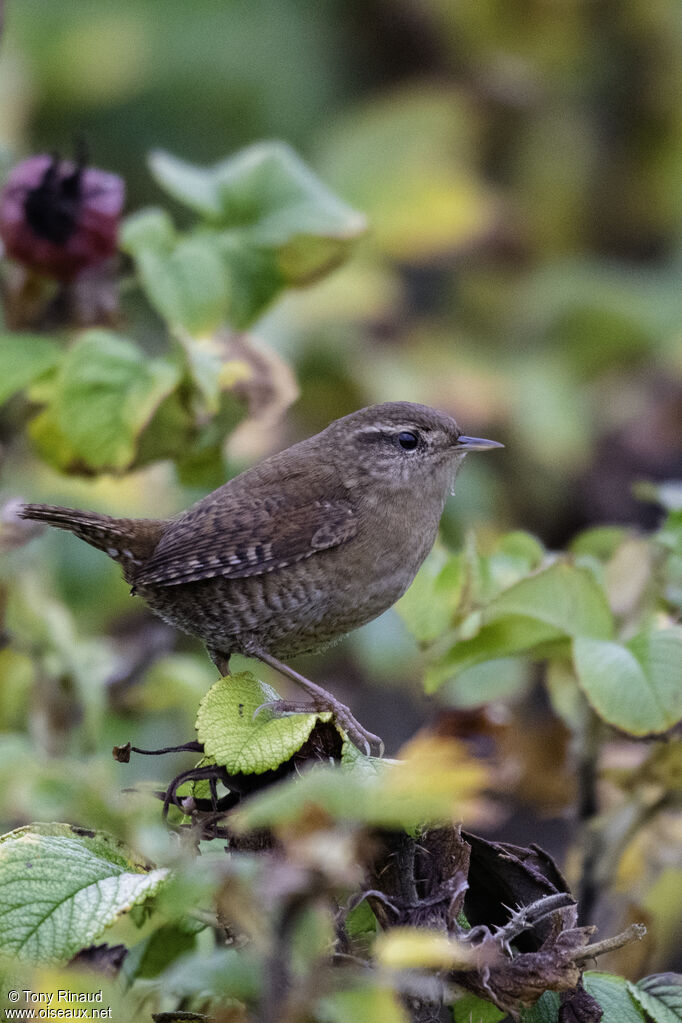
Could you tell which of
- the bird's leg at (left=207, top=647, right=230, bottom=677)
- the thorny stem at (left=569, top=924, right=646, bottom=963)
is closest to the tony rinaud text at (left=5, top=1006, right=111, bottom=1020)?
the thorny stem at (left=569, top=924, right=646, bottom=963)

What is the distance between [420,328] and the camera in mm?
4770

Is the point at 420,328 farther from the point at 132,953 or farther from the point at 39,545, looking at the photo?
the point at 132,953

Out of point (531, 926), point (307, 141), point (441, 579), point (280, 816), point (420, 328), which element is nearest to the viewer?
point (280, 816)

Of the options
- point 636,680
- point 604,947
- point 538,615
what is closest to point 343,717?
point 538,615

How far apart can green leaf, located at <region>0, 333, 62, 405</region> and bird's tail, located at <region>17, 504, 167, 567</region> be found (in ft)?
0.73

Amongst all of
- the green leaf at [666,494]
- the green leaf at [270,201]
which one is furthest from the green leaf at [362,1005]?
the green leaf at [270,201]

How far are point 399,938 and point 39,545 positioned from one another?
213 centimetres

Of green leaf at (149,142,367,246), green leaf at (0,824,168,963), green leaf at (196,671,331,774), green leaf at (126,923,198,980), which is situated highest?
green leaf at (149,142,367,246)

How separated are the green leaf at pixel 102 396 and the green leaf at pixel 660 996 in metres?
1.25

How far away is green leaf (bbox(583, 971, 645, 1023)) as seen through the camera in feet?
4.52

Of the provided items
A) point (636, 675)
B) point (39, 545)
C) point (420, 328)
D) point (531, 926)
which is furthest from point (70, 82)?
point (531, 926)

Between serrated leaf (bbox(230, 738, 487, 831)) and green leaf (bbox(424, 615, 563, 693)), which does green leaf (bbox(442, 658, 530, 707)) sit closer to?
green leaf (bbox(424, 615, 563, 693))

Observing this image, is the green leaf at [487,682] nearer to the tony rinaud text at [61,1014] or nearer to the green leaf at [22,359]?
the green leaf at [22,359]

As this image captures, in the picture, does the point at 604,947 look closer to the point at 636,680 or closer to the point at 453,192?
the point at 636,680
